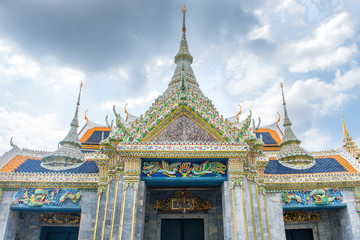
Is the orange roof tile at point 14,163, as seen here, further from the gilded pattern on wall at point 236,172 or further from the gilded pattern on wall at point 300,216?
the gilded pattern on wall at point 300,216

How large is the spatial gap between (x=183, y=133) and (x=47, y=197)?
643 centimetres

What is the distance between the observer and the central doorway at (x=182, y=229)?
1145 centimetres

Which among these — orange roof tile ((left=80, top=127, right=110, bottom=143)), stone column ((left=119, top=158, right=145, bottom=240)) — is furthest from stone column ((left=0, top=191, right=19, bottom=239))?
orange roof tile ((left=80, top=127, right=110, bottom=143))

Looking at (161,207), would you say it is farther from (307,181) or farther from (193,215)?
(307,181)

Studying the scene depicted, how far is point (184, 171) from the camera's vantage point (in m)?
9.29

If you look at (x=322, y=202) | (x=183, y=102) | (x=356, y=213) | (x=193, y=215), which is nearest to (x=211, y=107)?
(x=183, y=102)

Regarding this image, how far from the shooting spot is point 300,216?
1205 cm

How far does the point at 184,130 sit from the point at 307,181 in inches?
232

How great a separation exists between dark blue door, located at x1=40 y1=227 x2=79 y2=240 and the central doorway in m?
4.08

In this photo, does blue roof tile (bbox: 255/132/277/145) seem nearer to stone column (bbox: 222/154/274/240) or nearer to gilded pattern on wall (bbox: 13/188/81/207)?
stone column (bbox: 222/154/274/240)

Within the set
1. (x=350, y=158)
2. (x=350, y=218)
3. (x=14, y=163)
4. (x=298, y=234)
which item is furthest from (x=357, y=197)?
(x=14, y=163)

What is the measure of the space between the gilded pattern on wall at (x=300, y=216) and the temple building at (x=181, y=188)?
1.7 inches

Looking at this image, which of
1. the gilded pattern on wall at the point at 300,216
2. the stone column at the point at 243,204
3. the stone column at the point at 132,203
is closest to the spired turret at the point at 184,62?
the stone column at the point at 243,204

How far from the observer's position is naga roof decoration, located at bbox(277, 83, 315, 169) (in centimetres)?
1516
